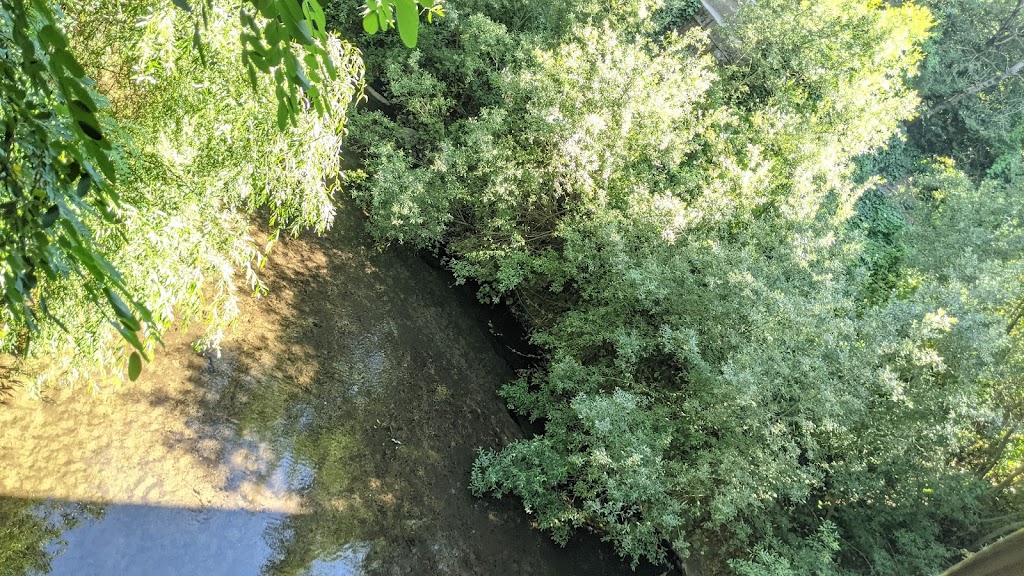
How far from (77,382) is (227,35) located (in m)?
3.94

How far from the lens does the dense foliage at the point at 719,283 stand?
7297 millimetres

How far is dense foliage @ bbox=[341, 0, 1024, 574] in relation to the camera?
7.30 m

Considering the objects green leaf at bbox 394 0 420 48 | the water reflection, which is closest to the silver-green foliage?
the water reflection

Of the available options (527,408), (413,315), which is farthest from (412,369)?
(527,408)

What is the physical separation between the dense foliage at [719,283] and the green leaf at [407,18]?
5.99 meters

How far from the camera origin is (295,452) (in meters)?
7.47

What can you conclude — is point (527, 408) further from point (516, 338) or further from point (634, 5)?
point (634, 5)

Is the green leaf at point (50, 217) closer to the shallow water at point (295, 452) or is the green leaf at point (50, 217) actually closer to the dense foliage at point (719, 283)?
the shallow water at point (295, 452)

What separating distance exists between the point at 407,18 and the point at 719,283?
23.1 feet

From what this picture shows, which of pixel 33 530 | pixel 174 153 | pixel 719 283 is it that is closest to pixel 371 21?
pixel 174 153

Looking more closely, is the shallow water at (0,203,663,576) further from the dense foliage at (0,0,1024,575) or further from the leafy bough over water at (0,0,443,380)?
the leafy bough over water at (0,0,443,380)

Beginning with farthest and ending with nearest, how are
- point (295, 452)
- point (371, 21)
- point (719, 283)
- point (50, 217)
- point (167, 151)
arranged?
point (719, 283), point (295, 452), point (167, 151), point (371, 21), point (50, 217)

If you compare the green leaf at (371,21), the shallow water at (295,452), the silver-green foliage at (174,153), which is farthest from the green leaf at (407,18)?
the shallow water at (295,452)

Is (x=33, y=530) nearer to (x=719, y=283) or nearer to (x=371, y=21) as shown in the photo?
(x=371, y=21)
